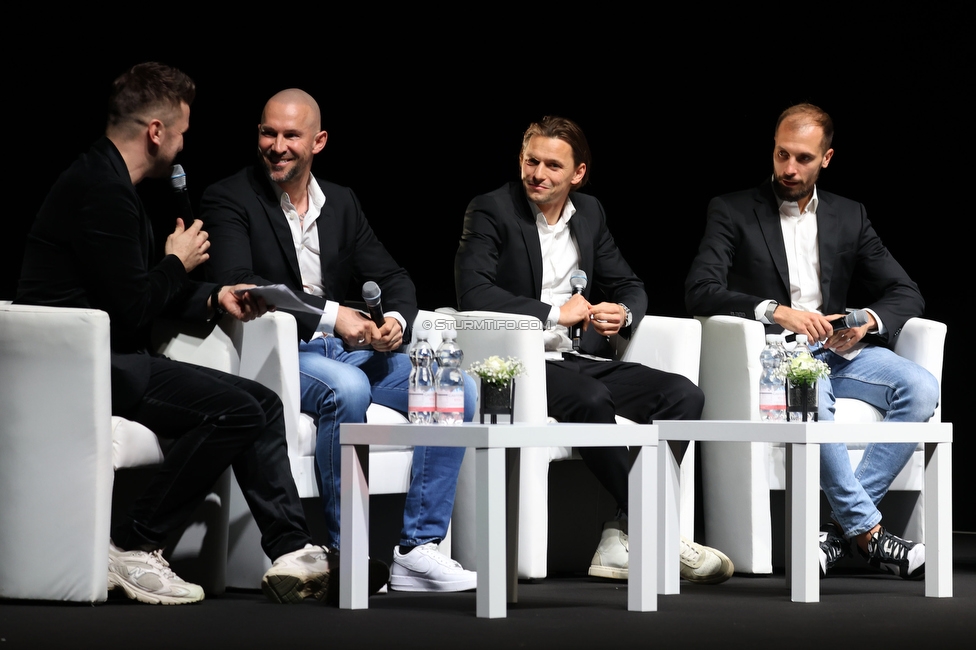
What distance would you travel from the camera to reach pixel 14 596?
274cm

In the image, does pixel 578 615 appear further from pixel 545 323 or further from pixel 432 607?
pixel 545 323

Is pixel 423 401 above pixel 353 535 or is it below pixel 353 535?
above

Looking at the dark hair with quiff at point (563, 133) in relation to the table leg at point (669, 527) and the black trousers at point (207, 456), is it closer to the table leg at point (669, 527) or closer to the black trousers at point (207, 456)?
the table leg at point (669, 527)

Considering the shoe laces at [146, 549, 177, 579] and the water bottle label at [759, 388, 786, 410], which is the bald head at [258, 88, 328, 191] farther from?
the water bottle label at [759, 388, 786, 410]

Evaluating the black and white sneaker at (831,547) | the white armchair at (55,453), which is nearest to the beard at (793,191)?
the black and white sneaker at (831,547)

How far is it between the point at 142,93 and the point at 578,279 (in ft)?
4.63

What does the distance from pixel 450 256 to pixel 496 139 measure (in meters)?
0.48

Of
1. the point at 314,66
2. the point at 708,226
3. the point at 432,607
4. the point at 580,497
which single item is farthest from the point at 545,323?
the point at 314,66

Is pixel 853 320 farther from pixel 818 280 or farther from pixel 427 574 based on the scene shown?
pixel 427 574

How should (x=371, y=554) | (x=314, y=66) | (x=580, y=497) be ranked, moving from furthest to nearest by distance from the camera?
(x=314, y=66), (x=580, y=497), (x=371, y=554)

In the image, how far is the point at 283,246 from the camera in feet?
11.4

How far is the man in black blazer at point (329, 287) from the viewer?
312cm

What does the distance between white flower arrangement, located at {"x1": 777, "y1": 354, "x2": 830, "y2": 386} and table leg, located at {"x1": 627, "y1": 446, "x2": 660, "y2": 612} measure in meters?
0.52

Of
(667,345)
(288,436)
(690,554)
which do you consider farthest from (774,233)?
(288,436)
